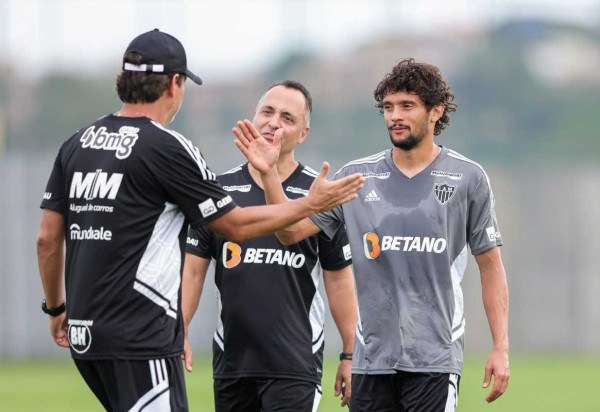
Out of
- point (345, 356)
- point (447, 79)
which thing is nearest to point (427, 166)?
point (345, 356)

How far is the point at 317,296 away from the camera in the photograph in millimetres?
7254

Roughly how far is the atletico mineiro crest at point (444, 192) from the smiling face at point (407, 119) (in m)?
0.27

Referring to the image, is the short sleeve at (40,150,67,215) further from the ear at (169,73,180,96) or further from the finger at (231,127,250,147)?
the finger at (231,127,250,147)

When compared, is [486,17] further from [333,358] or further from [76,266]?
[76,266]

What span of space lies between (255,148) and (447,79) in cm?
2007

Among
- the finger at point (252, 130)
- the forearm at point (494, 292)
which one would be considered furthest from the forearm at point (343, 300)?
the finger at point (252, 130)

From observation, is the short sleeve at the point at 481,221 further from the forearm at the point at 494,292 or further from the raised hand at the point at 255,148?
the raised hand at the point at 255,148

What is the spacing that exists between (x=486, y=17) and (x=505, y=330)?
21847 millimetres

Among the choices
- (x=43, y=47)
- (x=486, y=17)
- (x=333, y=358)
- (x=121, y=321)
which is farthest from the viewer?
(x=486, y=17)

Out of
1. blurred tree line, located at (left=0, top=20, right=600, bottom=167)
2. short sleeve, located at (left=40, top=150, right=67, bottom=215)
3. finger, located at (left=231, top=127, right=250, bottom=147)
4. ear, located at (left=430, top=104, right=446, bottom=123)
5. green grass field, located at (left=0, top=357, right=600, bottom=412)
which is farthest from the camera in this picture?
blurred tree line, located at (left=0, top=20, right=600, bottom=167)

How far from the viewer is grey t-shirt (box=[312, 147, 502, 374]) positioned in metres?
6.57

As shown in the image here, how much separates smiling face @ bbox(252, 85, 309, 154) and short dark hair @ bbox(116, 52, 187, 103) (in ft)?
5.21

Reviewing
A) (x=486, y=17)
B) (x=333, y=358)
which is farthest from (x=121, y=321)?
(x=486, y=17)

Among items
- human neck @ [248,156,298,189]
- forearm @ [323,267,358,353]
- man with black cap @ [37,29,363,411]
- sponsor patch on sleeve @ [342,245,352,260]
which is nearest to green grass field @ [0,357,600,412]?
forearm @ [323,267,358,353]
